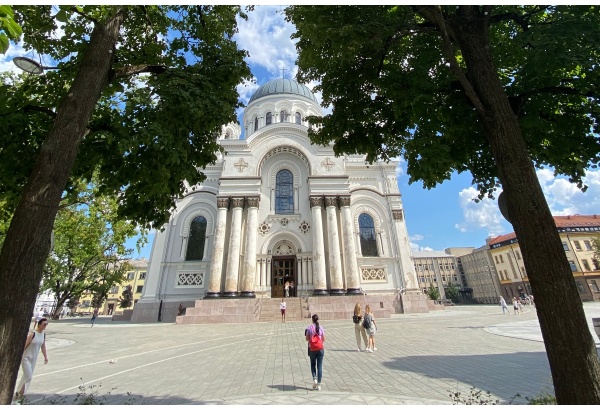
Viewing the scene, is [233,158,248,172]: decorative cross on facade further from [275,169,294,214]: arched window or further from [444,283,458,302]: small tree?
[444,283,458,302]: small tree

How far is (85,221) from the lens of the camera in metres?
21.5

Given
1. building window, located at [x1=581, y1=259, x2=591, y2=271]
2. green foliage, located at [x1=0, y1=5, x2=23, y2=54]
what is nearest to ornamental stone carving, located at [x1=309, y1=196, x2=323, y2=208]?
green foliage, located at [x1=0, y1=5, x2=23, y2=54]

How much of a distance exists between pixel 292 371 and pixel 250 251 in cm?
1812

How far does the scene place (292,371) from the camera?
7.16 metres

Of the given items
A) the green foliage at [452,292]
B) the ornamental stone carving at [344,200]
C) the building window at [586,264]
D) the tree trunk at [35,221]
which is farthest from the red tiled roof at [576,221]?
the tree trunk at [35,221]

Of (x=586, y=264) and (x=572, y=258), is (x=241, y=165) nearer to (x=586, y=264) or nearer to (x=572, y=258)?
(x=572, y=258)

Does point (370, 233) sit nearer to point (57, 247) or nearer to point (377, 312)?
→ point (377, 312)

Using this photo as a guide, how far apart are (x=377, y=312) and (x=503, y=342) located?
35.7 ft

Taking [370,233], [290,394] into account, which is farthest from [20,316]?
[370,233]

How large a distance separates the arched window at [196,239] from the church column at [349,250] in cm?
1229

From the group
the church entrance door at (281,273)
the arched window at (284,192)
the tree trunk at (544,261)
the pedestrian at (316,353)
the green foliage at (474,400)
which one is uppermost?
the arched window at (284,192)

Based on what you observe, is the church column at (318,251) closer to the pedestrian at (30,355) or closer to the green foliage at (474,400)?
the pedestrian at (30,355)

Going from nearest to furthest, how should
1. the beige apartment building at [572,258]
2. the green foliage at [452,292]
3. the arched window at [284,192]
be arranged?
the arched window at [284,192] < the beige apartment building at [572,258] < the green foliage at [452,292]

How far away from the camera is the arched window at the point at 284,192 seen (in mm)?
28641
